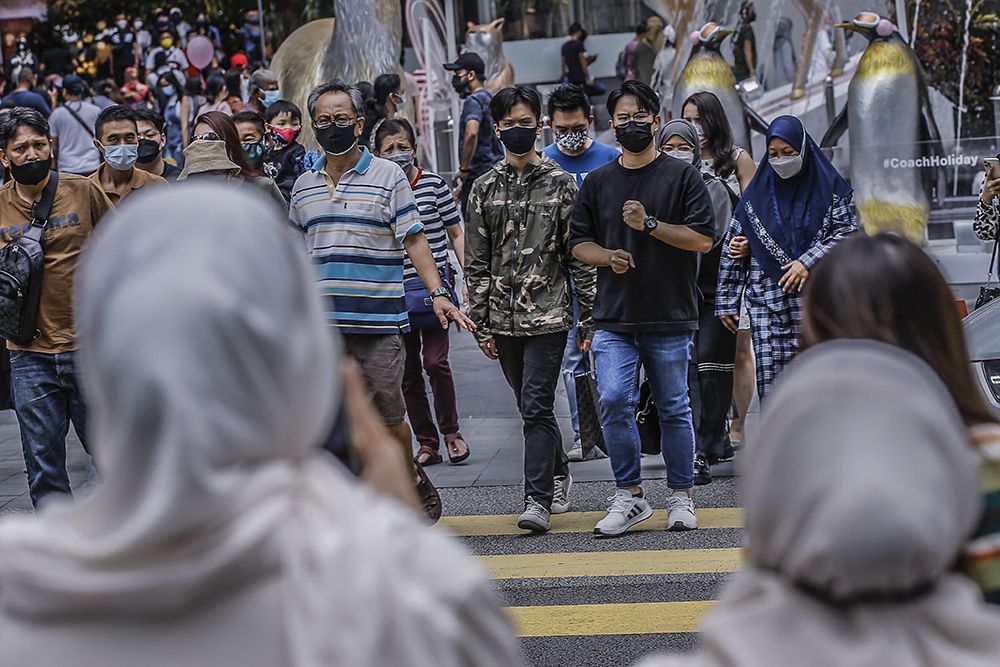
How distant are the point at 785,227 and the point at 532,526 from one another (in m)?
1.70

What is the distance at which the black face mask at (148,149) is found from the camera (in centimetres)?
875

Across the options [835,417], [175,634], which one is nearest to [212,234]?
[175,634]

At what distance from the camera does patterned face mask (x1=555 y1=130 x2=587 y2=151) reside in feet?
26.5

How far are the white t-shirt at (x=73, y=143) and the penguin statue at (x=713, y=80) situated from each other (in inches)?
211

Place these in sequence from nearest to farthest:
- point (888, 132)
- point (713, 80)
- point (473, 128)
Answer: point (473, 128) < point (888, 132) < point (713, 80)

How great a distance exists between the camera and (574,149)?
26.8 feet

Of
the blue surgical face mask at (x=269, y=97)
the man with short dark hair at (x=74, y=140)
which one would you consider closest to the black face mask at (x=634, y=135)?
the blue surgical face mask at (x=269, y=97)

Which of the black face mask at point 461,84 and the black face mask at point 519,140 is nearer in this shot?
the black face mask at point 519,140

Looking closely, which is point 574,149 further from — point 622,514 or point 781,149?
point 622,514

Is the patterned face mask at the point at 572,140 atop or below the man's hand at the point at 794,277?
atop

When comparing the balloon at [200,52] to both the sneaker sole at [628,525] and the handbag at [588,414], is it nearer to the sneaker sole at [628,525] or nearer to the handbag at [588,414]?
the handbag at [588,414]

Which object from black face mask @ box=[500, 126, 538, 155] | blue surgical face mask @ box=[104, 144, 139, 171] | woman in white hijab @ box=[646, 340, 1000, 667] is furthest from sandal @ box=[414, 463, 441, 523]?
woman in white hijab @ box=[646, 340, 1000, 667]

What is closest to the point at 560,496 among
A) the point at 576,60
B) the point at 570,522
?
the point at 570,522

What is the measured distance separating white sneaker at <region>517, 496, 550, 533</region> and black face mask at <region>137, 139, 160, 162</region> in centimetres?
321
